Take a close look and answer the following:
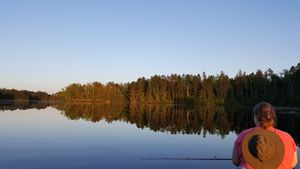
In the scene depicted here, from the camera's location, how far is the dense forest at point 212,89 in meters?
116

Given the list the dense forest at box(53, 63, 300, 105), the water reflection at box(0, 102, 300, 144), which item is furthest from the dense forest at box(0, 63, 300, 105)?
the water reflection at box(0, 102, 300, 144)

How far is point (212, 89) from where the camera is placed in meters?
142

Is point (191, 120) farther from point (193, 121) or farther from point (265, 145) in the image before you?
point (265, 145)

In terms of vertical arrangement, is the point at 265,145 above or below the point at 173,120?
above

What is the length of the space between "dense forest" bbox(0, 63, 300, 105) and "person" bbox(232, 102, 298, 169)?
10486 centimetres

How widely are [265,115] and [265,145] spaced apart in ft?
1.29

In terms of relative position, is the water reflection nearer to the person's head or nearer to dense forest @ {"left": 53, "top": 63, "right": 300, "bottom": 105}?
the person's head

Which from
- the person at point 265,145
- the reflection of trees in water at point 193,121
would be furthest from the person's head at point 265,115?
the reflection of trees in water at point 193,121

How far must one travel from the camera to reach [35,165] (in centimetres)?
1847

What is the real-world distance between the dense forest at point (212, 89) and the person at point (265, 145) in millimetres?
104855

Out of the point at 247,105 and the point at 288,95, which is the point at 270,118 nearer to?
the point at 288,95

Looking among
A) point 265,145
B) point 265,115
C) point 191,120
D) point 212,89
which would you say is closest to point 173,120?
point 191,120

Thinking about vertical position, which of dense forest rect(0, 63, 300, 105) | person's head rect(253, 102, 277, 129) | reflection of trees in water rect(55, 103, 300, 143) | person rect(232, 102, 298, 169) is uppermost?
dense forest rect(0, 63, 300, 105)

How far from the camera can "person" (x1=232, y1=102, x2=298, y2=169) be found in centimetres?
509
